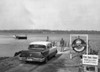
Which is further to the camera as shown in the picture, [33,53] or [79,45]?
[79,45]

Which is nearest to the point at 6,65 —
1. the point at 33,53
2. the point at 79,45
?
the point at 33,53

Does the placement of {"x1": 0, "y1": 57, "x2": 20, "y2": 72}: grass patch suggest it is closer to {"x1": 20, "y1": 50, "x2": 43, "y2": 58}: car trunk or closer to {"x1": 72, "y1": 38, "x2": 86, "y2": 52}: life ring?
{"x1": 20, "y1": 50, "x2": 43, "y2": 58}: car trunk

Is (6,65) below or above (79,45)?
A: below

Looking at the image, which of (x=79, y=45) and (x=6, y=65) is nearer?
(x=6, y=65)

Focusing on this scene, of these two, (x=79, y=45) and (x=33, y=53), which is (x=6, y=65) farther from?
(x=79, y=45)

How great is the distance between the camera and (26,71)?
11250 millimetres

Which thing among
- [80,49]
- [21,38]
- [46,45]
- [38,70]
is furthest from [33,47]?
[21,38]

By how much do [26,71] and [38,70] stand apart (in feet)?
3.12

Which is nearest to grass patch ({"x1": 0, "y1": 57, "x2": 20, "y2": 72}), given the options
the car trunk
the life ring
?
the car trunk

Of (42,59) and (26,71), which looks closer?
(26,71)

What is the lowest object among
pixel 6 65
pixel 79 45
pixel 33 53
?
pixel 6 65

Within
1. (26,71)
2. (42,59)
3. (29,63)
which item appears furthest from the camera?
(29,63)

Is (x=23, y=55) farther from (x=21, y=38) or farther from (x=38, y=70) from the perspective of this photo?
(x=21, y=38)

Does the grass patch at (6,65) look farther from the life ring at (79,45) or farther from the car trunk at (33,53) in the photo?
the life ring at (79,45)
